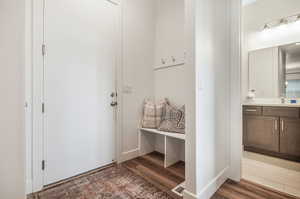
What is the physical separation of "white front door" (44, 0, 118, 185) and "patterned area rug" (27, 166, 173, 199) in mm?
→ 154

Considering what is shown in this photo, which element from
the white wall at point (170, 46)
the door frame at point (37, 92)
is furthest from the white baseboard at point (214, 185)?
the door frame at point (37, 92)

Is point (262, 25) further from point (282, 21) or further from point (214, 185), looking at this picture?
point (214, 185)

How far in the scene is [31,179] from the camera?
55.2 inches

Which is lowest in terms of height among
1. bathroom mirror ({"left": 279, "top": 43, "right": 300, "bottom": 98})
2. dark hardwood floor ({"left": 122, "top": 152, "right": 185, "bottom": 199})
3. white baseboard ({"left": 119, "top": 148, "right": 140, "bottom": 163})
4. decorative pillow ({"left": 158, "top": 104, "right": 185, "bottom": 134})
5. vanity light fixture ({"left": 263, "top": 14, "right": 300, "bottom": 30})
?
dark hardwood floor ({"left": 122, "top": 152, "right": 185, "bottom": 199})

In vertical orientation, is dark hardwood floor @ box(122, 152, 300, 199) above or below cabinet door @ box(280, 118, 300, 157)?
below

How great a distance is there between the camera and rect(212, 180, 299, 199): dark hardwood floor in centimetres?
138

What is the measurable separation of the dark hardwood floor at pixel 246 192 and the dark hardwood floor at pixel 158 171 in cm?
45

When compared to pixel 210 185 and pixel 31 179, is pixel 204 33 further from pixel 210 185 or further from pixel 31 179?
pixel 31 179

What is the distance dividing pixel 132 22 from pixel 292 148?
10.5 feet

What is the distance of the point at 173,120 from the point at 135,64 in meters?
1.12

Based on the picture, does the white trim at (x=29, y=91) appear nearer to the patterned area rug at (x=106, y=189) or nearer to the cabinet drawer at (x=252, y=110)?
the patterned area rug at (x=106, y=189)

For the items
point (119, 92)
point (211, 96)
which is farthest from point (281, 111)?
point (119, 92)

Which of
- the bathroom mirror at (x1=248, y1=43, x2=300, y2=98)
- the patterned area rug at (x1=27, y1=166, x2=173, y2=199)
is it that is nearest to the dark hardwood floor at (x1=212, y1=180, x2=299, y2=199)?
the patterned area rug at (x1=27, y1=166, x2=173, y2=199)

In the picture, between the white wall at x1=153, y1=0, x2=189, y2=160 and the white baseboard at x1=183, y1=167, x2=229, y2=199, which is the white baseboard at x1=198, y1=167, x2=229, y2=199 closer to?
the white baseboard at x1=183, y1=167, x2=229, y2=199
